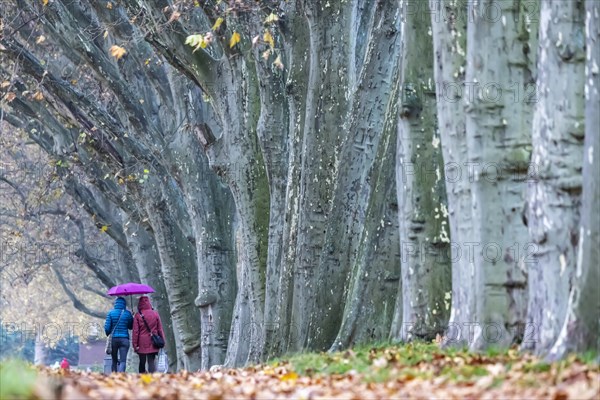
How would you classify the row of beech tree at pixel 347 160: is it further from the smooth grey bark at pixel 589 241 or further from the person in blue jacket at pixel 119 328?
the person in blue jacket at pixel 119 328

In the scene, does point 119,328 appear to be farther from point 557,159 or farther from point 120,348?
point 557,159

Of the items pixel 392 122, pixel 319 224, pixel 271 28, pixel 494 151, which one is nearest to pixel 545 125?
pixel 494 151

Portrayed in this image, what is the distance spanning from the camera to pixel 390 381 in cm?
805

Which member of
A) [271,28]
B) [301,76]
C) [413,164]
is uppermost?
[271,28]

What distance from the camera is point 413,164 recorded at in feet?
39.2

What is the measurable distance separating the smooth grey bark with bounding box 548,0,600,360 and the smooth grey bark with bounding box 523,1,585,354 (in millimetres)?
453

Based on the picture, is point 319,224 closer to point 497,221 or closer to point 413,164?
point 413,164

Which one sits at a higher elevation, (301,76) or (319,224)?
(301,76)

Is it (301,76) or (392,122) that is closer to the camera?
(392,122)

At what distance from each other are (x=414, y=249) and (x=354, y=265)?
215cm

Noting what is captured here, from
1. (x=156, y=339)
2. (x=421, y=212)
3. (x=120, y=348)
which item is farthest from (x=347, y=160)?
(x=120, y=348)

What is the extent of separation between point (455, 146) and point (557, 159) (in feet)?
6.55

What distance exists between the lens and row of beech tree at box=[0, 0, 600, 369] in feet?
29.2

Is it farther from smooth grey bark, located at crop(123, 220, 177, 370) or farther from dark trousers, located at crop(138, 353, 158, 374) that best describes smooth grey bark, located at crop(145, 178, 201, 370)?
smooth grey bark, located at crop(123, 220, 177, 370)
